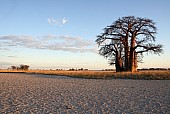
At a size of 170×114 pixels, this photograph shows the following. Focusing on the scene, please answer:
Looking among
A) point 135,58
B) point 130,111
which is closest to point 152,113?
point 130,111

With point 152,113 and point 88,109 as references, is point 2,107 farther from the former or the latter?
point 152,113

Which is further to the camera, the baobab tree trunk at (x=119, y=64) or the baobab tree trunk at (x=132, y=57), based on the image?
the baobab tree trunk at (x=119, y=64)

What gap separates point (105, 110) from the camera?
28.7 ft

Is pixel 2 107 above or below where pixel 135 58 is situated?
below

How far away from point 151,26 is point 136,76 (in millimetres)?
9598

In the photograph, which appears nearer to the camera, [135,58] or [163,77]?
[163,77]

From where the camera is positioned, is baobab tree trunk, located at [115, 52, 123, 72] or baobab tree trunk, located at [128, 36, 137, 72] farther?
baobab tree trunk, located at [115, 52, 123, 72]

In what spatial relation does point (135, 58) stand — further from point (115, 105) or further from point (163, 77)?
point (115, 105)

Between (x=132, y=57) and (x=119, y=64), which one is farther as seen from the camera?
(x=119, y=64)

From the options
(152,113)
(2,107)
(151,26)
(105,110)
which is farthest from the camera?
(151,26)

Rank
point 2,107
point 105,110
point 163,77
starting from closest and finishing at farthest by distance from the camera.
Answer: point 105,110 < point 2,107 < point 163,77

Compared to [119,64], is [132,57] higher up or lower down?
higher up

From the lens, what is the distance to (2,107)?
9.44m

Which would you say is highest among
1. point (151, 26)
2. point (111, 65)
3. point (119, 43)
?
point (151, 26)
